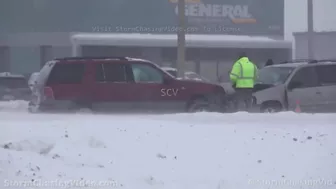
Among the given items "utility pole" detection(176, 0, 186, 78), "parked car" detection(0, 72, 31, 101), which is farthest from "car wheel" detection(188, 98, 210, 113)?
"parked car" detection(0, 72, 31, 101)

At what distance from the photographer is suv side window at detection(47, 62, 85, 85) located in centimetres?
1476

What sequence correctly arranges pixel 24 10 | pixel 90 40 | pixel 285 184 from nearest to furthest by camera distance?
pixel 285 184 → pixel 90 40 → pixel 24 10

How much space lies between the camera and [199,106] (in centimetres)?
1526

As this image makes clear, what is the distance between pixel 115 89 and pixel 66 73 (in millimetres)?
1135

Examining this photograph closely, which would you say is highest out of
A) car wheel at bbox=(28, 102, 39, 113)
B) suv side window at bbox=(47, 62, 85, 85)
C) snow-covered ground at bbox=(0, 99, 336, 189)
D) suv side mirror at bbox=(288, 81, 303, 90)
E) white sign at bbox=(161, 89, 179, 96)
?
suv side window at bbox=(47, 62, 85, 85)

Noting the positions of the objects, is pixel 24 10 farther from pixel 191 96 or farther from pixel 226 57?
pixel 191 96

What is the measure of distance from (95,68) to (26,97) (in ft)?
37.8

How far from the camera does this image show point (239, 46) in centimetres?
3528

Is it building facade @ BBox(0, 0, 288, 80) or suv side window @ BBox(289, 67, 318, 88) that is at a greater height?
building facade @ BBox(0, 0, 288, 80)

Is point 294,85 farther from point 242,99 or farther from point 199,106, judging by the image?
point 199,106

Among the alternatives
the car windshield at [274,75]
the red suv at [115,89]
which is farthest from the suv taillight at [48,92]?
the car windshield at [274,75]

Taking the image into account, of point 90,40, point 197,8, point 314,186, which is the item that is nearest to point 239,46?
point 197,8

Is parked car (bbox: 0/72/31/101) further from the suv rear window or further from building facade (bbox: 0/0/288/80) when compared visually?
building facade (bbox: 0/0/288/80)

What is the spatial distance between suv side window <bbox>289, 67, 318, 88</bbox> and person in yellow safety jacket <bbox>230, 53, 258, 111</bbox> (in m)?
1.03
